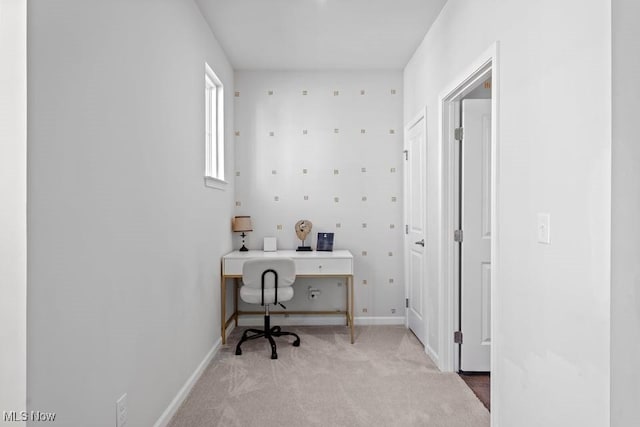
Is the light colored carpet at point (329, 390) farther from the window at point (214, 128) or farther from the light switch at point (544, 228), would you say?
the window at point (214, 128)

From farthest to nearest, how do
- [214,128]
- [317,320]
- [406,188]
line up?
[317,320] < [406,188] < [214,128]

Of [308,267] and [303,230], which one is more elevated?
[303,230]

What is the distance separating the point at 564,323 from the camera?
1508 mm

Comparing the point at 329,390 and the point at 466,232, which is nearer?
the point at 329,390

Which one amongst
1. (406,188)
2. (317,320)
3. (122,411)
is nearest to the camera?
(122,411)

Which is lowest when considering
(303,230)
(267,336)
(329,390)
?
(329,390)

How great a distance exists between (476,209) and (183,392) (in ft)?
7.67

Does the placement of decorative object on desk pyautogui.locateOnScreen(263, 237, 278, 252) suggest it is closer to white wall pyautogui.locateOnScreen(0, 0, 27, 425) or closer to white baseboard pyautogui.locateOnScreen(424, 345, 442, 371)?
white baseboard pyautogui.locateOnScreen(424, 345, 442, 371)

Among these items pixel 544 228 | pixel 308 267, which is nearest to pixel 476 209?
pixel 544 228

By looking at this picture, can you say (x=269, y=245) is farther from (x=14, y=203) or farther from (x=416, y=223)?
(x=14, y=203)

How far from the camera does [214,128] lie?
3.82 meters

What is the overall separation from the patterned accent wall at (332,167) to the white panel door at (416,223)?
0.71 feet

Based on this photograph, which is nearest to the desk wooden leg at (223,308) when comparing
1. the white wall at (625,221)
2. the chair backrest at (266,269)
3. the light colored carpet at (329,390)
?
the light colored carpet at (329,390)

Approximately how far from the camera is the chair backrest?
336 cm
